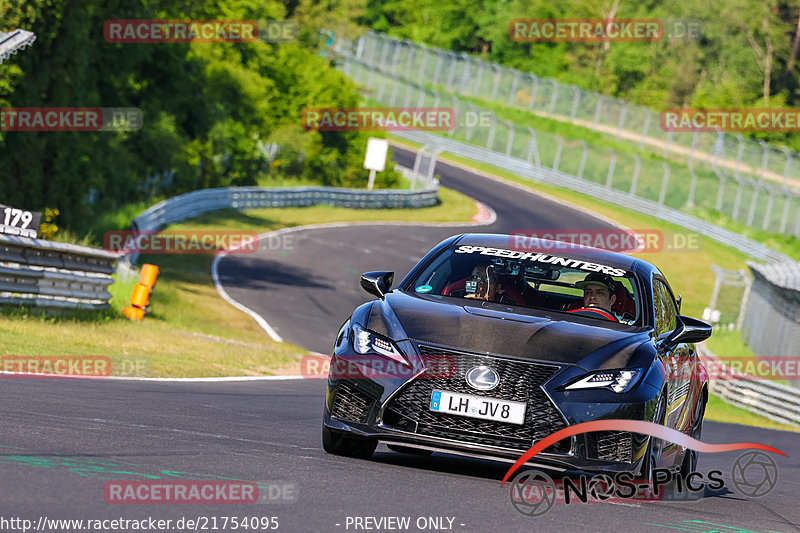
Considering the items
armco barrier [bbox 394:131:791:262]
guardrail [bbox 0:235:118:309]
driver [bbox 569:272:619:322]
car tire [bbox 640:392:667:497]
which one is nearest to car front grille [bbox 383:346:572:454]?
car tire [bbox 640:392:667:497]

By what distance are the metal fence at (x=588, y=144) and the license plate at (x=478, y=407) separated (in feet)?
159

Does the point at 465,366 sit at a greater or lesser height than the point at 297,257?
greater

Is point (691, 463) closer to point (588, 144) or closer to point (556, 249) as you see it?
point (556, 249)

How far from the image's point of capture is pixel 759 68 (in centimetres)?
9156

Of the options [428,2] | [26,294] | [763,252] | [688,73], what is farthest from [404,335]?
[428,2]

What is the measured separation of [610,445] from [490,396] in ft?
2.52

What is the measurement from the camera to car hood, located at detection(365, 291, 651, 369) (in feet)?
24.4

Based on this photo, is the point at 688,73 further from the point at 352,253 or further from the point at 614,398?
the point at 614,398

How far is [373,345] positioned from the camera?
25.3ft

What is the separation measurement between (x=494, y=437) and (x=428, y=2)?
4031 inches

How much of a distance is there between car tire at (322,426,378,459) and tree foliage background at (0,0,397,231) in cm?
1796

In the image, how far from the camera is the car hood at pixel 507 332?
292 inches

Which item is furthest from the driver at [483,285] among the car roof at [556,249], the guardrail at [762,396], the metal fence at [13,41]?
the guardrail at [762,396]

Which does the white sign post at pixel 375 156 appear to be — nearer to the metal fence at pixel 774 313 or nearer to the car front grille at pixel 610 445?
the metal fence at pixel 774 313
